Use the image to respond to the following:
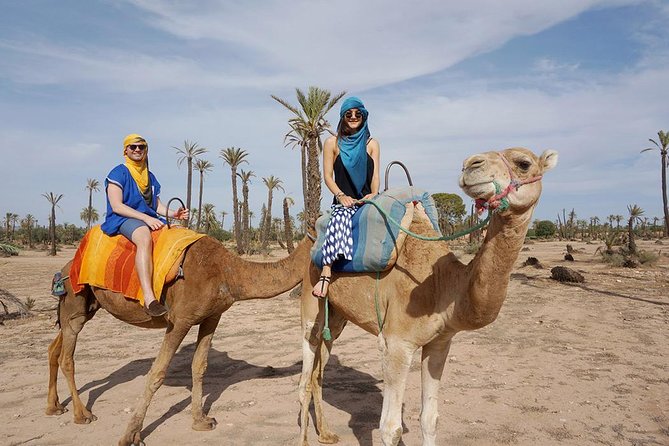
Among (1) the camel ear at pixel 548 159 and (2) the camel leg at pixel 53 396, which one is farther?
(2) the camel leg at pixel 53 396

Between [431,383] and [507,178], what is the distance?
1.83 m

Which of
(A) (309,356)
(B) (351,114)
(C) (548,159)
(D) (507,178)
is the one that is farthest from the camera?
(A) (309,356)

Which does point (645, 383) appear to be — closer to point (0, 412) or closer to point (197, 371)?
point (197, 371)

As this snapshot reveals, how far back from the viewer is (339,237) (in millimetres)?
3812

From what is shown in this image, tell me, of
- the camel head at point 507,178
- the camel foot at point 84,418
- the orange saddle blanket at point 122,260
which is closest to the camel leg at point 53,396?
the camel foot at point 84,418

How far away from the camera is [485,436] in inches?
182

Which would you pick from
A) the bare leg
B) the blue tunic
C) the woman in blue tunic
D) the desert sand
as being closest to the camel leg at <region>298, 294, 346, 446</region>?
the desert sand

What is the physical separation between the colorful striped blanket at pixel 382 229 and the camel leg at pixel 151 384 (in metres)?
1.81

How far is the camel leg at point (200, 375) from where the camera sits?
16.2ft

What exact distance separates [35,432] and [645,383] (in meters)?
7.01

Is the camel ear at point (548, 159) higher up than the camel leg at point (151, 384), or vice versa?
the camel ear at point (548, 159)

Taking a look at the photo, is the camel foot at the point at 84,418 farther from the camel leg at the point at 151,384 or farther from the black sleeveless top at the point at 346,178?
the black sleeveless top at the point at 346,178

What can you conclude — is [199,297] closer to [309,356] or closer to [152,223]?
[152,223]

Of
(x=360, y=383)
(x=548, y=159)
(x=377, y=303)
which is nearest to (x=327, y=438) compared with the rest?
(x=360, y=383)
